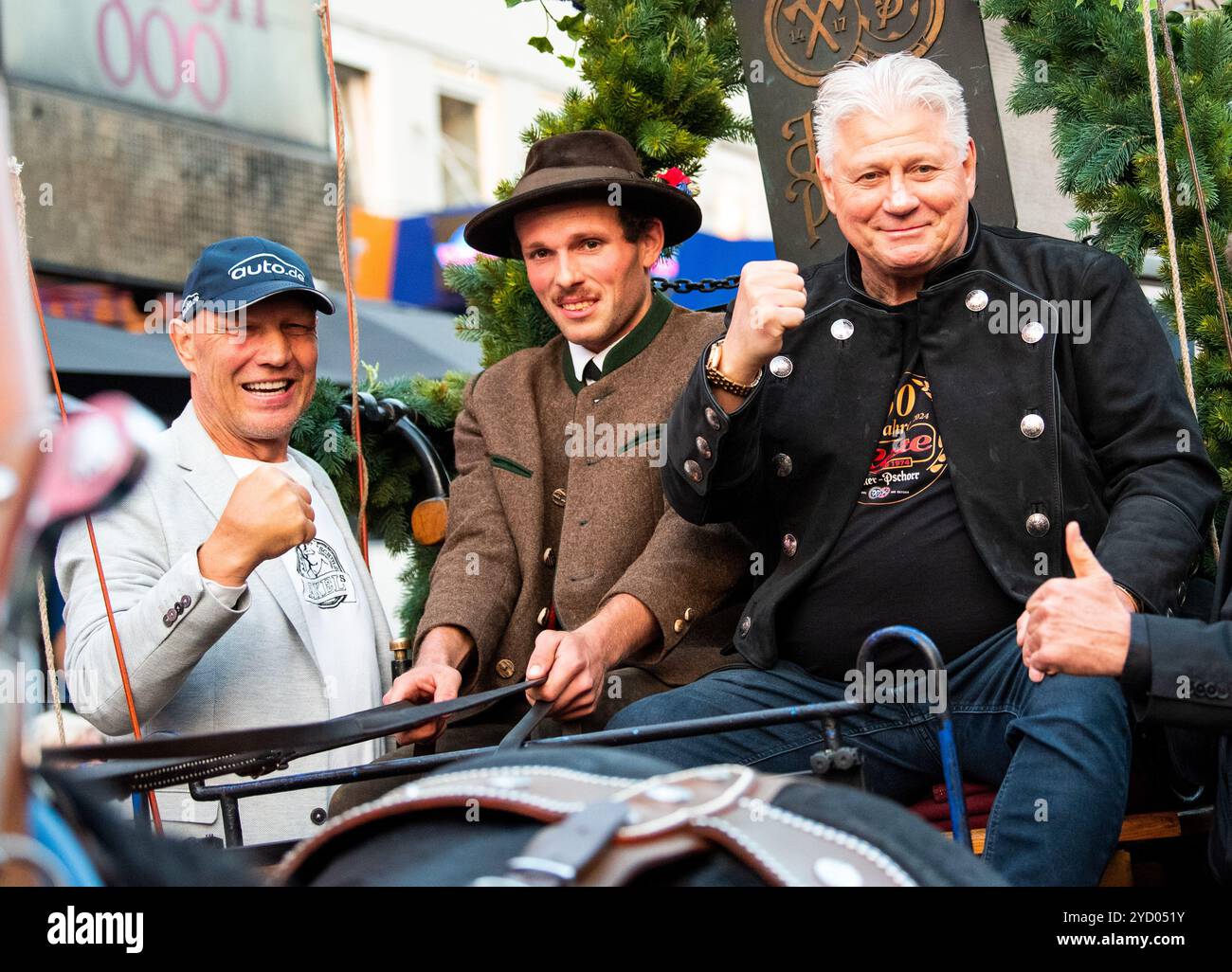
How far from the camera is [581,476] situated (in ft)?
10.4

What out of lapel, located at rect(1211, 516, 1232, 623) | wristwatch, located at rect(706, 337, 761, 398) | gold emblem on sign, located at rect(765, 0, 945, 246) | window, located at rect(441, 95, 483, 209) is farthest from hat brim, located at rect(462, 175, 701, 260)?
window, located at rect(441, 95, 483, 209)

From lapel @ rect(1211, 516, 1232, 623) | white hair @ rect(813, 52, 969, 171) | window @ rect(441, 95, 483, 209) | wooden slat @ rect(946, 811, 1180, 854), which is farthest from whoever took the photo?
window @ rect(441, 95, 483, 209)

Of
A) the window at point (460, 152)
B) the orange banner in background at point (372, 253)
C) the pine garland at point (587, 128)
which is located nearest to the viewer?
the pine garland at point (587, 128)

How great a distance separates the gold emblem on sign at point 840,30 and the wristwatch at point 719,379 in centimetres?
124

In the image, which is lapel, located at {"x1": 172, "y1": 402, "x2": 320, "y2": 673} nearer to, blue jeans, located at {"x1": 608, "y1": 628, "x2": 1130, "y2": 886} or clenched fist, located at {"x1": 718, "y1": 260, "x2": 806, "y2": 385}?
blue jeans, located at {"x1": 608, "y1": 628, "x2": 1130, "y2": 886}

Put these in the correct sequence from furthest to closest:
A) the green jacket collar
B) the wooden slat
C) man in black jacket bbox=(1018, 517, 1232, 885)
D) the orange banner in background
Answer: the orange banner in background
the green jacket collar
the wooden slat
man in black jacket bbox=(1018, 517, 1232, 885)

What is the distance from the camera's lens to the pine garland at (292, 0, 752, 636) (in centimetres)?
380

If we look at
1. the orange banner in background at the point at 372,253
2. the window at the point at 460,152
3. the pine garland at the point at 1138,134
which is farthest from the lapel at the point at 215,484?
the window at the point at 460,152

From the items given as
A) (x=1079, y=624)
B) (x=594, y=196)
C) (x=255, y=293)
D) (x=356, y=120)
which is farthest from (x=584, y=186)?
(x=356, y=120)

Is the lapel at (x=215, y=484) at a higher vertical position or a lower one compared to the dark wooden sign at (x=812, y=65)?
lower

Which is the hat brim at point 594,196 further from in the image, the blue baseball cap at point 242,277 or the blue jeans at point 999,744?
the blue jeans at point 999,744

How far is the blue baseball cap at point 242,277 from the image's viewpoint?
3.16 metres

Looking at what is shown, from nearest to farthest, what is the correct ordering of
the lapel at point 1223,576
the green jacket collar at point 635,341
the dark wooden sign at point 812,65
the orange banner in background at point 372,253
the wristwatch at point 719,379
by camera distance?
the lapel at point 1223,576 → the wristwatch at point 719,379 → the green jacket collar at point 635,341 → the dark wooden sign at point 812,65 → the orange banner in background at point 372,253

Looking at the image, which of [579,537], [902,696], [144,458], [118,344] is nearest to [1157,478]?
[902,696]
